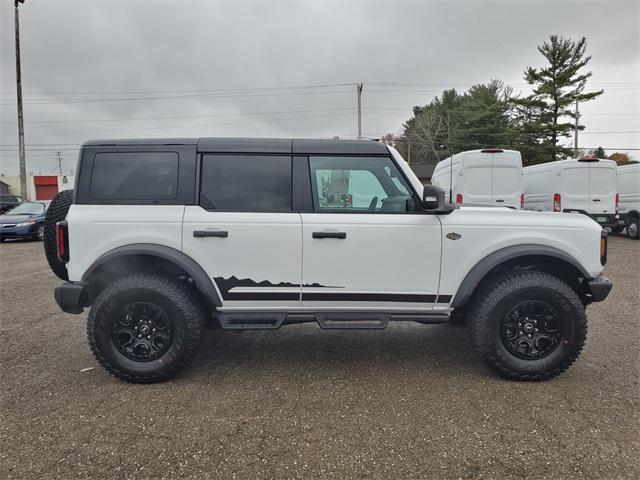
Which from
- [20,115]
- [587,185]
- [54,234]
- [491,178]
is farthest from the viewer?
[20,115]

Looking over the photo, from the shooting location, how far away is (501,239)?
10.6 feet

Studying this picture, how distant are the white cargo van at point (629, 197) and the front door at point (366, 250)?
1379 cm

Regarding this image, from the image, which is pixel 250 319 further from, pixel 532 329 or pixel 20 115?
pixel 20 115

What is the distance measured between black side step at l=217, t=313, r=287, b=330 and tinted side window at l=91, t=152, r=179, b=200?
1.10m

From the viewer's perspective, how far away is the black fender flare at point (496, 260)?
3184 mm

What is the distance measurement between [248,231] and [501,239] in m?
2.06

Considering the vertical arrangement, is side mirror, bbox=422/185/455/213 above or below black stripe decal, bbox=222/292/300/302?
above

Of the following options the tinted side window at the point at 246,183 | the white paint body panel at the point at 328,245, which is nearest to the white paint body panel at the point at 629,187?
the white paint body panel at the point at 328,245

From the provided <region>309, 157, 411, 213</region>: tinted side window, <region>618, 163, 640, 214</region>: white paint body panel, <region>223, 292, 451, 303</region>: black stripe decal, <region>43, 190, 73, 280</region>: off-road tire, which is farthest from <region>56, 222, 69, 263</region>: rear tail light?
<region>618, 163, 640, 214</region>: white paint body panel

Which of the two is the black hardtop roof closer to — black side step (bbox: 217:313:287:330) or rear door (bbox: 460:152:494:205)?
black side step (bbox: 217:313:287:330)

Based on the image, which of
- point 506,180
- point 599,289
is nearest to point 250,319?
point 599,289

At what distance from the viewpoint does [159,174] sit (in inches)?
130

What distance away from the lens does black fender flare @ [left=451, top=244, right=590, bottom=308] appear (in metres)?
3.18

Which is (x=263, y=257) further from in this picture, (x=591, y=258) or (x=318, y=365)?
(x=591, y=258)
